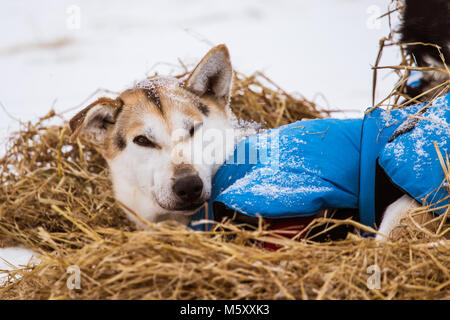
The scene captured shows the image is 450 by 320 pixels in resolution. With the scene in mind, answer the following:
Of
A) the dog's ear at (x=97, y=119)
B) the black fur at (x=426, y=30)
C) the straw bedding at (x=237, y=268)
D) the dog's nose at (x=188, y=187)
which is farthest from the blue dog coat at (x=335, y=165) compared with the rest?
the dog's ear at (x=97, y=119)

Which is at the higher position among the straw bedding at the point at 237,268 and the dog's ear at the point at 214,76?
the dog's ear at the point at 214,76

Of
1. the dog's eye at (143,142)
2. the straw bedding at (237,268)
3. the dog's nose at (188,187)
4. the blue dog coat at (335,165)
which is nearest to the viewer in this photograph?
the straw bedding at (237,268)

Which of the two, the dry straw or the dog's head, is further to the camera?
the dog's head

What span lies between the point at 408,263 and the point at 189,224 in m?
1.22

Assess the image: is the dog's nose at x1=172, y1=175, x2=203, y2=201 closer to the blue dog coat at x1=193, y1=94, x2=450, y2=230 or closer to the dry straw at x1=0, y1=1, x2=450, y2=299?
the blue dog coat at x1=193, y1=94, x2=450, y2=230

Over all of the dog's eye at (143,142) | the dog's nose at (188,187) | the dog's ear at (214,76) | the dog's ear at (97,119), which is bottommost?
the dog's nose at (188,187)

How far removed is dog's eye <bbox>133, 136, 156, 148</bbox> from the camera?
2.49 m

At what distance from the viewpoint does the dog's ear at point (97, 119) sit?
2508mm

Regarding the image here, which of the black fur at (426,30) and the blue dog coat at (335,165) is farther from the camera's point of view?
the black fur at (426,30)

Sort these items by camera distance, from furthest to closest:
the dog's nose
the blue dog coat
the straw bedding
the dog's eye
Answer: the dog's eye
the dog's nose
the blue dog coat
the straw bedding

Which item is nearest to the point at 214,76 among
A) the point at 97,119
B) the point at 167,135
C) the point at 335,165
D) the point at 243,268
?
the point at 167,135

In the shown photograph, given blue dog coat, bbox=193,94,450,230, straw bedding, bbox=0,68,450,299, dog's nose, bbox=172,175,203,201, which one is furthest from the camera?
dog's nose, bbox=172,175,203,201

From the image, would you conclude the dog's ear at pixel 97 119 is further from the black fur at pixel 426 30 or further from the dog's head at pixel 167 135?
the black fur at pixel 426 30

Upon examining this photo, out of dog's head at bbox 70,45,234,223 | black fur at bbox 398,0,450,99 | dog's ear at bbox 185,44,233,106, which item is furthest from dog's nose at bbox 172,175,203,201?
black fur at bbox 398,0,450,99
